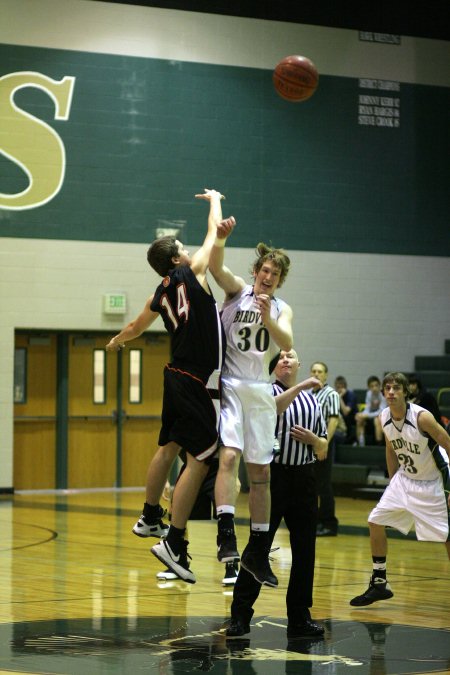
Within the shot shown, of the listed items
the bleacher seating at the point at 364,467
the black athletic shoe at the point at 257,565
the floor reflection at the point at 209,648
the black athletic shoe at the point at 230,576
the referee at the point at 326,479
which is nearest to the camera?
the floor reflection at the point at 209,648

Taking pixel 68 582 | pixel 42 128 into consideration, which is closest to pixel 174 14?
pixel 42 128

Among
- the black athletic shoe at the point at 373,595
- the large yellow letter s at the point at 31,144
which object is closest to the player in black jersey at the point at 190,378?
the black athletic shoe at the point at 373,595

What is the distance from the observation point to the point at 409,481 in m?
7.79

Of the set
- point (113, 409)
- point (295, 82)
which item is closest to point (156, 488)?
point (295, 82)

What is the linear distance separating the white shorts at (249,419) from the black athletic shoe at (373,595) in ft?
5.27

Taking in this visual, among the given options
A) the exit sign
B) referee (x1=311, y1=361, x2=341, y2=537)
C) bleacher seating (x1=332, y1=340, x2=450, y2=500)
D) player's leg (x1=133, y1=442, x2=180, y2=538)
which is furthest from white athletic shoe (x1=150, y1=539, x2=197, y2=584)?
the exit sign

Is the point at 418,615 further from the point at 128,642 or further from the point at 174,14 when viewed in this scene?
the point at 174,14

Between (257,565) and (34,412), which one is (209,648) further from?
(34,412)

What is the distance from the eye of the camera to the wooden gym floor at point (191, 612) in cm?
560

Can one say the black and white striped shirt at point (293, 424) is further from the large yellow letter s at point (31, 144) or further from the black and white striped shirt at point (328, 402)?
the large yellow letter s at point (31, 144)

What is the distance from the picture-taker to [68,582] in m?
8.51

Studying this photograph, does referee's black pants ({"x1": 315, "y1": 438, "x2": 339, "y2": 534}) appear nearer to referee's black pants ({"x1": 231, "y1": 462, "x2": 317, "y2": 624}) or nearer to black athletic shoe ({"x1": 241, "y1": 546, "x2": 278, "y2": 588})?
referee's black pants ({"x1": 231, "y1": 462, "x2": 317, "y2": 624})

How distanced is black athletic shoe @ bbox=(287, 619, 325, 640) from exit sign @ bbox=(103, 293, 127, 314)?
1096 cm

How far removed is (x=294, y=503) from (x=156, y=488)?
957mm
